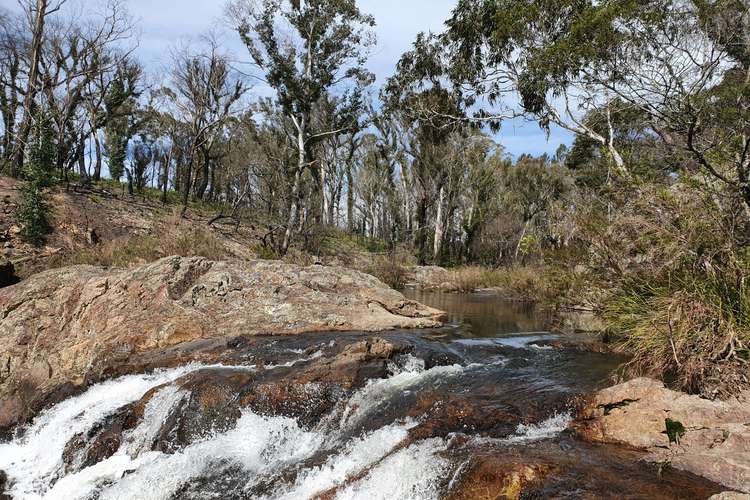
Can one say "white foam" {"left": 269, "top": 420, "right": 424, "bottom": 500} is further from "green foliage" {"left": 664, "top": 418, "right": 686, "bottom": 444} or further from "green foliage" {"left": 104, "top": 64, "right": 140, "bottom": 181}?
"green foliage" {"left": 104, "top": 64, "right": 140, "bottom": 181}

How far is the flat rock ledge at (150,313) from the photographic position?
7246mm

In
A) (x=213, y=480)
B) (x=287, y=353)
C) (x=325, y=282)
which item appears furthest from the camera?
(x=325, y=282)

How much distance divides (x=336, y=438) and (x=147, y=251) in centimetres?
964

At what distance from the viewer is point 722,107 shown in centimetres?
1348

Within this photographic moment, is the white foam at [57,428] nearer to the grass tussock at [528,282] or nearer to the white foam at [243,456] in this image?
the white foam at [243,456]

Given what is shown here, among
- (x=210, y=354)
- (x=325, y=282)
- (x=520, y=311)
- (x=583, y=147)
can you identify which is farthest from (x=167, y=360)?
(x=583, y=147)

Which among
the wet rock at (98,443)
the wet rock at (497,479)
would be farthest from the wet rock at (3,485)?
the wet rock at (497,479)

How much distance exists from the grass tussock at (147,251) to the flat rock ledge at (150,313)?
87.4 inches

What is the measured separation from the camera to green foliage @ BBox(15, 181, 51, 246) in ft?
46.9

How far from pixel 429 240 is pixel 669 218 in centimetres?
2799

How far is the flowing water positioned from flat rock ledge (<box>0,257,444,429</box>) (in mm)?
914

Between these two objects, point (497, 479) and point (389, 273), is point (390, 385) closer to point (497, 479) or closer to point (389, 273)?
point (497, 479)

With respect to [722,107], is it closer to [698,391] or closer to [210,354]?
[698,391]

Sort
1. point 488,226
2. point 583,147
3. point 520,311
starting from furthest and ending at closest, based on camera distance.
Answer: point 488,226, point 583,147, point 520,311
